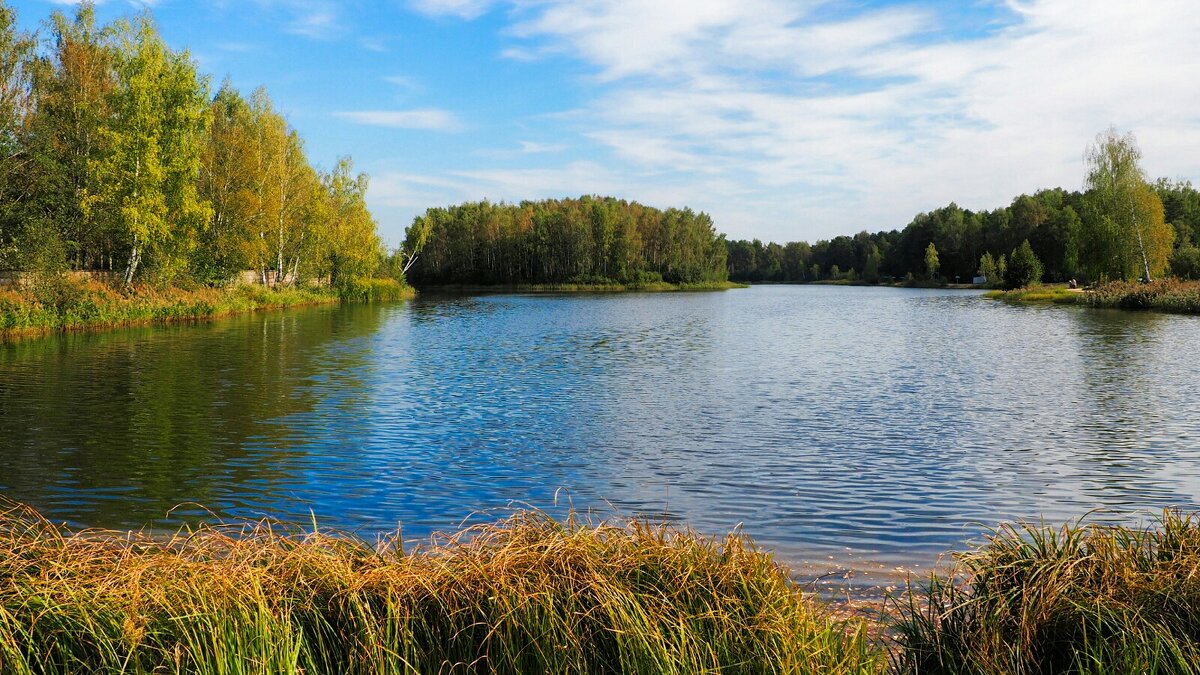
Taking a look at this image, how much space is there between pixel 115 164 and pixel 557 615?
43.7 metres

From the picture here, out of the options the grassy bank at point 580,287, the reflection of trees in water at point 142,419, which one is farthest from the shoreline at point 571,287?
the reflection of trees in water at point 142,419

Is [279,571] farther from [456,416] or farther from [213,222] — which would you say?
[213,222]

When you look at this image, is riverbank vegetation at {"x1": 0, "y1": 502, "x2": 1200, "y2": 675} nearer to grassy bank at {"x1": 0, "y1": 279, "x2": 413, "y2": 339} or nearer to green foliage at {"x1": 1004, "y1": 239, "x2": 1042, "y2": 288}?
grassy bank at {"x1": 0, "y1": 279, "x2": 413, "y2": 339}

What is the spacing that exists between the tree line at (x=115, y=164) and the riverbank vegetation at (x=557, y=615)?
3464 centimetres

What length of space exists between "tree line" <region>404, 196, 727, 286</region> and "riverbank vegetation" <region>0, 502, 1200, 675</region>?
397ft

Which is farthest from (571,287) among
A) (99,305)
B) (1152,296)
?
(99,305)

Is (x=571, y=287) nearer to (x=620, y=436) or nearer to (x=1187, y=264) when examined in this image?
(x=1187, y=264)

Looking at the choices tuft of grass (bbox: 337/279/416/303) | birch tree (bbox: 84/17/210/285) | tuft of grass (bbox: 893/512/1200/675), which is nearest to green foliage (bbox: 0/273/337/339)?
birch tree (bbox: 84/17/210/285)

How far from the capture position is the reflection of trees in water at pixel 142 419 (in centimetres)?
1140

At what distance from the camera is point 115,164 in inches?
1592

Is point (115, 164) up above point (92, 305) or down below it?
above

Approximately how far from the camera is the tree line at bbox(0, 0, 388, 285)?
37469mm

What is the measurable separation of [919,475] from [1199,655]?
26.4 ft

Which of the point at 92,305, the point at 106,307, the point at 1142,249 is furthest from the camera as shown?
the point at 1142,249
